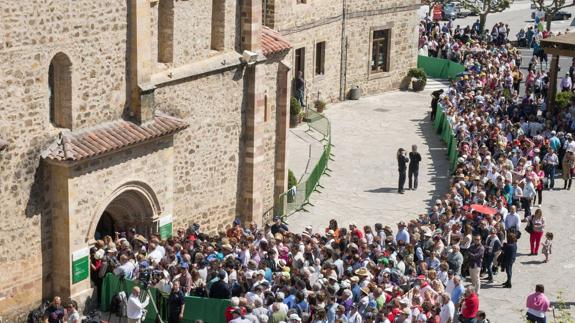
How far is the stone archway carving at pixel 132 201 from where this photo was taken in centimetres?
2611

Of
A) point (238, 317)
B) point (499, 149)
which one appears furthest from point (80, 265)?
point (499, 149)

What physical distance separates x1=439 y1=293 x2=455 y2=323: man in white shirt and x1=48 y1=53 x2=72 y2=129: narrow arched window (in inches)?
342

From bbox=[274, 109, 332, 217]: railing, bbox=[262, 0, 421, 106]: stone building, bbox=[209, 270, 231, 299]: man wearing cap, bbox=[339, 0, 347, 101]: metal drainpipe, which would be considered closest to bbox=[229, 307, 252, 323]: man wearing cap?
bbox=[209, 270, 231, 299]: man wearing cap

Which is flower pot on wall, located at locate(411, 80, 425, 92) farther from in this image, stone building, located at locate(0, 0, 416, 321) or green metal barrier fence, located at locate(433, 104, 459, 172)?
stone building, located at locate(0, 0, 416, 321)

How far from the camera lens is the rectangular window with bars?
48594 millimetres

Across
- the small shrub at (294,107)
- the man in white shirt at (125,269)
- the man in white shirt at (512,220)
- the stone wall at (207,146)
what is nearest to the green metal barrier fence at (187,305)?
the man in white shirt at (125,269)

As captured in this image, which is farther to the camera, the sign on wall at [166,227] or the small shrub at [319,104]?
the small shrub at [319,104]

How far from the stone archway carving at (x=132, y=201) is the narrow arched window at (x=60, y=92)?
197 centimetres

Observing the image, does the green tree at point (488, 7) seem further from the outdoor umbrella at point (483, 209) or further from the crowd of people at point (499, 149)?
the outdoor umbrella at point (483, 209)

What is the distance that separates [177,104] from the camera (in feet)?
93.8

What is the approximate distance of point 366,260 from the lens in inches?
1013

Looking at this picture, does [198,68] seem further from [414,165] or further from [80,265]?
[414,165]

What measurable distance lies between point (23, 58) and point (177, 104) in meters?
5.24

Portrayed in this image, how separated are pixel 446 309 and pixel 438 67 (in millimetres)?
29397
